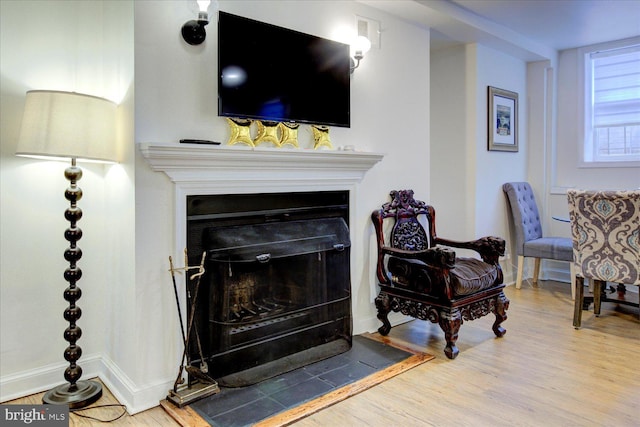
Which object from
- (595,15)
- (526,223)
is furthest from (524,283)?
(595,15)

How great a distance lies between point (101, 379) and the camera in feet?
8.13

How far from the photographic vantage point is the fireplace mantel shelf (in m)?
2.12

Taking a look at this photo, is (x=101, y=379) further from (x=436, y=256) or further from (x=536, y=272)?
(x=536, y=272)

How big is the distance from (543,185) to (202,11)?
408cm

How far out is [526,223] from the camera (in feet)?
14.8

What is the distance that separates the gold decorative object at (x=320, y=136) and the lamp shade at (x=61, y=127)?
1211 mm

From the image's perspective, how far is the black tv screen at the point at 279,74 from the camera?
237cm

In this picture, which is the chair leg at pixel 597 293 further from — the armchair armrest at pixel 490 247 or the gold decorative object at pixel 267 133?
the gold decorative object at pixel 267 133

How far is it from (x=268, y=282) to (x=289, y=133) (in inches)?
34.3

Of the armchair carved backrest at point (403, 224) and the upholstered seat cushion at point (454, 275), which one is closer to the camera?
the upholstered seat cushion at point (454, 275)

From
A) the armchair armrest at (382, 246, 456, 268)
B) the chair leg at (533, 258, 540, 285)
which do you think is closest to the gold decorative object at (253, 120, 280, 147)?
the armchair armrest at (382, 246, 456, 268)

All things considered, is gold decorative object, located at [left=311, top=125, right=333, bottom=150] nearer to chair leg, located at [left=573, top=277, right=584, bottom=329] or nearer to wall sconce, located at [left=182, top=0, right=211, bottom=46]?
wall sconce, located at [left=182, top=0, right=211, bottom=46]

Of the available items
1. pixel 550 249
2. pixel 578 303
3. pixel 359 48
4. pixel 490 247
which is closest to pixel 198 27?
pixel 359 48

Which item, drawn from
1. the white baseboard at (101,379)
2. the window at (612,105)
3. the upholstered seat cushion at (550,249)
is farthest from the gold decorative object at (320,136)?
the window at (612,105)
